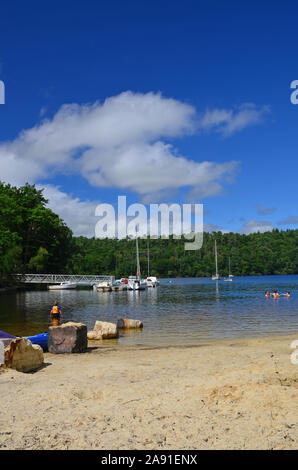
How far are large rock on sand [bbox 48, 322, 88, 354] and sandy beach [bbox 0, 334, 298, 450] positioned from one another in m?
2.80

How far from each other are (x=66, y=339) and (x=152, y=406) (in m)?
7.93

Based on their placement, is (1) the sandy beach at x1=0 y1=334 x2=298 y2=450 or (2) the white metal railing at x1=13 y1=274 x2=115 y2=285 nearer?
(1) the sandy beach at x1=0 y1=334 x2=298 y2=450

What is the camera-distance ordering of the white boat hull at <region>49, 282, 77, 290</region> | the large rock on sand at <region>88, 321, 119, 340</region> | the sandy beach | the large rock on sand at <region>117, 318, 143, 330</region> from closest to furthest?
the sandy beach < the large rock on sand at <region>88, 321, 119, 340</region> < the large rock on sand at <region>117, 318, 143, 330</region> < the white boat hull at <region>49, 282, 77, 290</region>

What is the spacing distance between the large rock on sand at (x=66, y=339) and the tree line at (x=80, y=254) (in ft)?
170

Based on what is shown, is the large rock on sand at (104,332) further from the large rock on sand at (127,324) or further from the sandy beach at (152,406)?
the sandy beach at (152,406)

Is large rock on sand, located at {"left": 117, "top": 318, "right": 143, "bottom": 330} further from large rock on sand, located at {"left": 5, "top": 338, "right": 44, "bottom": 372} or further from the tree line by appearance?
the tree line

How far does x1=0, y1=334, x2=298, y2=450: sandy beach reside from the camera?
5.80 meters

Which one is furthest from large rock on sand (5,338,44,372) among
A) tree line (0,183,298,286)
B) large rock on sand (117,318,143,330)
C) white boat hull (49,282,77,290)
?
white boat hull (49,282,77,290)

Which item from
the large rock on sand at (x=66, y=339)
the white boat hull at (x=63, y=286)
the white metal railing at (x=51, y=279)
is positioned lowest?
the white boat hull at (x=63, y=286)

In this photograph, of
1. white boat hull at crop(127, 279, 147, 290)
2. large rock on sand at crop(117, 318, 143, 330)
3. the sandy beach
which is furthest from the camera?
white boat hull at crop(127, 279, 147, 290)

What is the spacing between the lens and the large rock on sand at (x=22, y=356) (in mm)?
10430

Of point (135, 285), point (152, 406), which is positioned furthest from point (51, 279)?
point (152, 406)

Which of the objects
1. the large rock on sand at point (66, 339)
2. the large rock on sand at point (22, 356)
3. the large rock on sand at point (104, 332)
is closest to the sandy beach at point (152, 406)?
the large rock on sand at point (22, 356)
